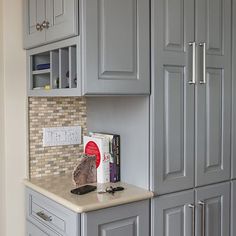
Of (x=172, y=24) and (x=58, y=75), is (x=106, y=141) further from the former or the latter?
(x=172, y=24)

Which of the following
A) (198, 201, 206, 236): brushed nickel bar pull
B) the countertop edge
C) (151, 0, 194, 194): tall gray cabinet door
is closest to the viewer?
the countertop edge

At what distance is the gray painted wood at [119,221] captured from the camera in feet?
5.19

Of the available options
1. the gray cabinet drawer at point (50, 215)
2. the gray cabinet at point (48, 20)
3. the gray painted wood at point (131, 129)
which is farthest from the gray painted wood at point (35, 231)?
the gray cabinet at point (48, 20)

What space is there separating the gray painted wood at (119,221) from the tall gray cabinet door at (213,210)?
14.3 inches

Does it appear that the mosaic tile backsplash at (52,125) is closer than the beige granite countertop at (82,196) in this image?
No

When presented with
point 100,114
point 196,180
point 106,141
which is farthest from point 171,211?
point 100,114

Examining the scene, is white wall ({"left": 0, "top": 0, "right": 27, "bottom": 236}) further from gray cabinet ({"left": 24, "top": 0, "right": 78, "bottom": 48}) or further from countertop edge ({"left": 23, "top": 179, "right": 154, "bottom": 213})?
countertop edge ({"left": 23, "top": 179, "right": 154, "bottom": 213})

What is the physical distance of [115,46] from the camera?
167 cm

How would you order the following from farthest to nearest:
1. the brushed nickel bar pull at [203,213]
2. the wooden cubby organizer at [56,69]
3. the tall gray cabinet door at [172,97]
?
the brushed nickel bar pull at [203,213] → the tall gray cabinet door at [172,97] → the wooden cubby organizer at [56,69]

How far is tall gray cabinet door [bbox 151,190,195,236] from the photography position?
1810 mm

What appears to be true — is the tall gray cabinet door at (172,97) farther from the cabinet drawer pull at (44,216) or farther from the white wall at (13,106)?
the white wall at (13,106)

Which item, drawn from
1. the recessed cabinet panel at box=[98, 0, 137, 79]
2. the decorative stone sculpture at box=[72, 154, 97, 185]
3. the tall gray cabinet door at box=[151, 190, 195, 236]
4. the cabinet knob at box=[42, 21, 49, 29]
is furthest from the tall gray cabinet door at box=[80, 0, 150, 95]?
the tall gray cabinet door at box=[151, 190, 195, 236]

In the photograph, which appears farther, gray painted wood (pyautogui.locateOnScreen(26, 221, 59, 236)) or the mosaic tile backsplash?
the mosaic tile backsplash

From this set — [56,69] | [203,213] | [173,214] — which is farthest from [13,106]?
[203,213]
